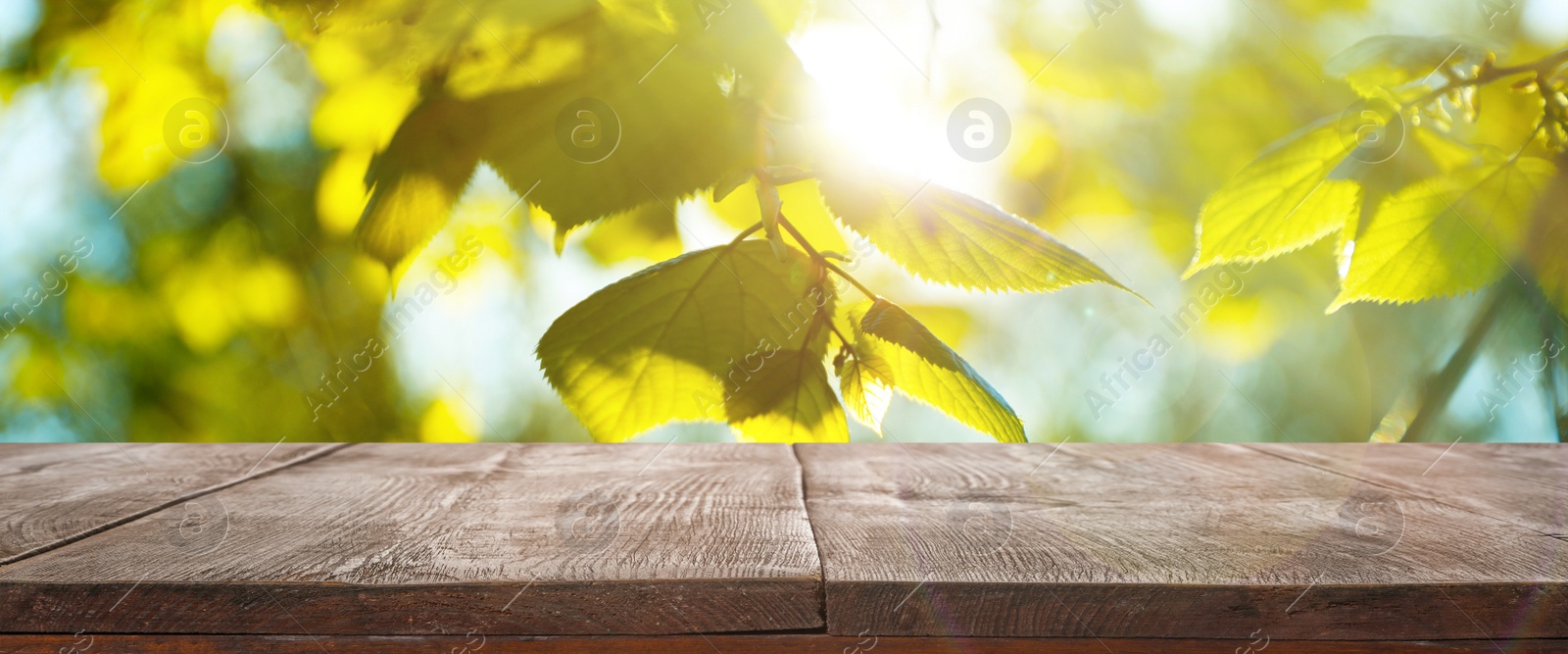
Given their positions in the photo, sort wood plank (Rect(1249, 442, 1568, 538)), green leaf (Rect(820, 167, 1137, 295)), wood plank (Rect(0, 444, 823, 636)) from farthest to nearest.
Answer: green leaf (Rect(820, 167, 1137, 295)) → wood plank (Rect(1249, 442, 1568, 538)) → wood plank (Rect(0, 444, 823, 636))

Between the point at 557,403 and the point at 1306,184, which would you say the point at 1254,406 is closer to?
the point at 1306,184

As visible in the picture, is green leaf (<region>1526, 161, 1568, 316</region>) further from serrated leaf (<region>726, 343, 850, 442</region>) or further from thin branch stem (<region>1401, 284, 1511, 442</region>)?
serrated leaf (<region>726, 343, 850, 442</region>)

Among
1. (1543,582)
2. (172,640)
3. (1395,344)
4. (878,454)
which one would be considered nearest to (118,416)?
(172,640)

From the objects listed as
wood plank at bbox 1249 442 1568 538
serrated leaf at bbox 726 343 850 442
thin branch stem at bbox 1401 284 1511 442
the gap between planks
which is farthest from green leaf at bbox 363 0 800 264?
thin branch stem at bbox 1401 284 1511 442

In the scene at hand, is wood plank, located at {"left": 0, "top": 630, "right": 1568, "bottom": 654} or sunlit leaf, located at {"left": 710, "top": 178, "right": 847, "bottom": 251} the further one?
sunlit leaf, located at {"left": 710, "top": 178, "right": 847, "bottom": 251}

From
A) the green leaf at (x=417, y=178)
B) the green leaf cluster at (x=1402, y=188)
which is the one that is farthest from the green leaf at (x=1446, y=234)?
the green leaf at (x=417, y=178)
